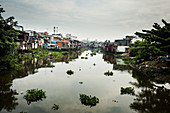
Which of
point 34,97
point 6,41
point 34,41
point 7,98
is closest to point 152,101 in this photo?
point 34,97

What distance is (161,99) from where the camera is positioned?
11.3m

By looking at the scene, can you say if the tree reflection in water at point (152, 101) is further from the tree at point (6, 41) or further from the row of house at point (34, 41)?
the row of house at point (34, 41)

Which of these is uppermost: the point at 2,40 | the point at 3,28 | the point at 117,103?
the point at 3,28

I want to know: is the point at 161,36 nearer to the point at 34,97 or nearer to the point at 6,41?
the point at 34,97

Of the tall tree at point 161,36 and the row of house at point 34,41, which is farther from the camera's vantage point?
the row of house at point 34,41

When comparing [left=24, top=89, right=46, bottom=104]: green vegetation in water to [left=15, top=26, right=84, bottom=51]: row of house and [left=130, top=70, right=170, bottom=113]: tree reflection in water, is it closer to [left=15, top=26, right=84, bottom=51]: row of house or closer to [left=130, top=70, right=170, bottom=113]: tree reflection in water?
[left=130, top=70, right=170, bottom=113]: tree reflection in water

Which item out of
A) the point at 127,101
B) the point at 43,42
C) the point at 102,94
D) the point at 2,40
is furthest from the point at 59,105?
the point at 43,42

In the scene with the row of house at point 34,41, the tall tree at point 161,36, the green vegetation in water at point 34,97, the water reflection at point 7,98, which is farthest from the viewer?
the row of house at point 34,41

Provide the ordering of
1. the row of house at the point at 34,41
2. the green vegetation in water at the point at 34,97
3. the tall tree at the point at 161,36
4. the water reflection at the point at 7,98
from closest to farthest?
1. the water reflection at the point at 7,98
2. the green vegetation in water at the point at 34,97
3. the tall tree at the point at 161,36
4. the row of house at the point at 34,41

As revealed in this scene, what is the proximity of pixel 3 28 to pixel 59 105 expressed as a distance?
49.6 ft

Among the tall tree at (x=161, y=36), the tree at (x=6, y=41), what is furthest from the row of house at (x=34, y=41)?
the tall tree at (x=161, y=36)

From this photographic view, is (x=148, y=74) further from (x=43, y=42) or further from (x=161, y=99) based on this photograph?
(x=43, y=42)

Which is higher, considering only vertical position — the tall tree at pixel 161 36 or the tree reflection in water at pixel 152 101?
the tall tree at pixel 161 36

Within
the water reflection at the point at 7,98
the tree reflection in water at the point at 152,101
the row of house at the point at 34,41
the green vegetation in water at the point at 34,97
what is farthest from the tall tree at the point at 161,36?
the row of house at the point at 34,41
